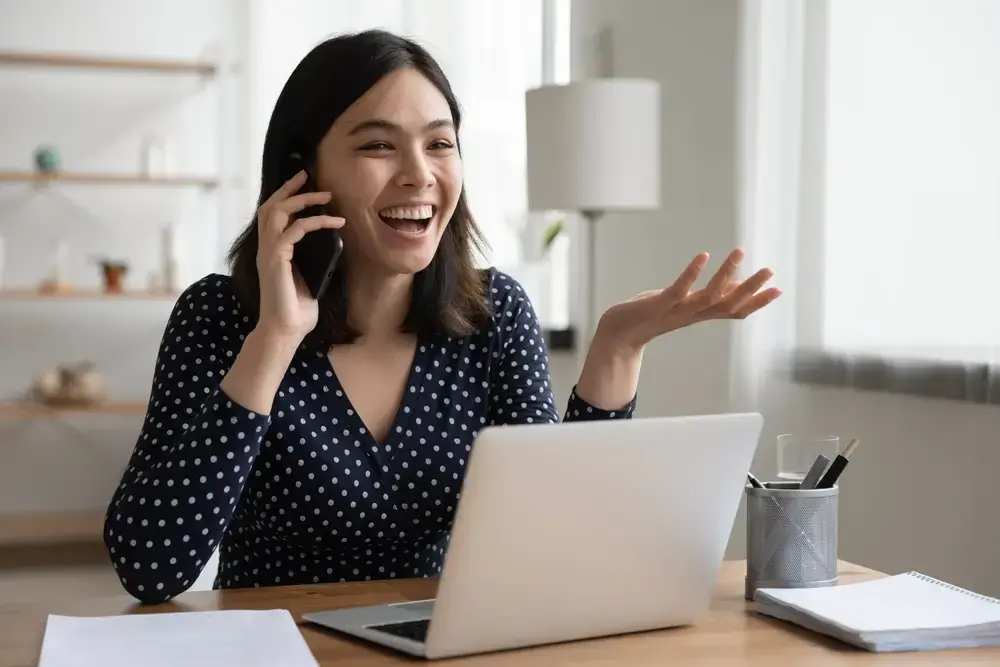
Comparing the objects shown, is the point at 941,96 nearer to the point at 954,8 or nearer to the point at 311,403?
the point at 954,8

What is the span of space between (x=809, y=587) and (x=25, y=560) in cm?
356

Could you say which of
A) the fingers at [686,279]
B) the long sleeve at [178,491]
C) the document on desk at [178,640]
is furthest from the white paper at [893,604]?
the long sleeve at [178,491]

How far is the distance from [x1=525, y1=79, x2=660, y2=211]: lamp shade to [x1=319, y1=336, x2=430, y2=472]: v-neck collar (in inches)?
62.6

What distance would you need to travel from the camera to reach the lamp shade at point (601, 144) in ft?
10.3

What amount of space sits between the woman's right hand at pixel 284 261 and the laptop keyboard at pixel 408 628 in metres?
0.39

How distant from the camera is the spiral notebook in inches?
42.5

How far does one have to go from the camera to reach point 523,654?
1.06 meters

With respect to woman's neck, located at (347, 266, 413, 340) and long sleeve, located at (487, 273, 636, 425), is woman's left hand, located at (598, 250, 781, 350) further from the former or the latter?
woman's neck, located at (347, 266, 413, 340)

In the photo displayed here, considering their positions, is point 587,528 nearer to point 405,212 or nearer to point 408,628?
point 408,628

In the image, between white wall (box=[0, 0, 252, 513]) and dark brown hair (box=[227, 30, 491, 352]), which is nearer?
dark brown hair (box=[227, 30, 491, 352])

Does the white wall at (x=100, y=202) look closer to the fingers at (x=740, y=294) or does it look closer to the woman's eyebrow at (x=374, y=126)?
the woman's eyebrow at (x=374, y=126)

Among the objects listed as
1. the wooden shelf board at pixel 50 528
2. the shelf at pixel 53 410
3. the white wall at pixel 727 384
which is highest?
the white wall at pixel 727 384

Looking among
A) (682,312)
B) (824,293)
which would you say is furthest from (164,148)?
(682,312)

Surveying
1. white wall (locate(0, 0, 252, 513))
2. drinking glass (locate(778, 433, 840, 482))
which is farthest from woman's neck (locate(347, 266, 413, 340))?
white wall (locate(0, 0, 252, 513))
